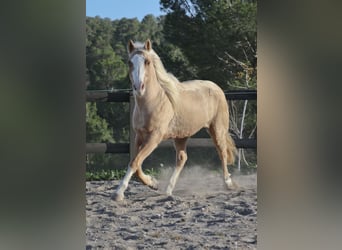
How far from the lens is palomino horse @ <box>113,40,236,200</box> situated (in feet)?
11.0

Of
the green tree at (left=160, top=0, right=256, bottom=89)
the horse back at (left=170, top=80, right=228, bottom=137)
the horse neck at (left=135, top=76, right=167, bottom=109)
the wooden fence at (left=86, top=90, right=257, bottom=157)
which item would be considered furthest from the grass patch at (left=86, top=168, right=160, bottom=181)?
the green tree at (left=160, top=0, right=256, bottom=89)

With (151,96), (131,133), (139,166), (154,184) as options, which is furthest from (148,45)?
(154,184)

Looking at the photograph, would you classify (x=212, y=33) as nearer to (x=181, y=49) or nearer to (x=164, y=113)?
(x=181, y=49)

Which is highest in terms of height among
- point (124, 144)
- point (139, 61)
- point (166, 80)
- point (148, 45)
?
point (148, 45)

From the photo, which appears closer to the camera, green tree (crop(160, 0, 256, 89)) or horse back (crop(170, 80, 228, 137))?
green tree (crop(160, 0, 256, 89))

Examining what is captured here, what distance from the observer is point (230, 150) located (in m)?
3.42

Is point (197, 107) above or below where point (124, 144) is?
above

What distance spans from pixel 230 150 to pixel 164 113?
1.70 feet

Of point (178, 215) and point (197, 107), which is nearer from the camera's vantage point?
point (178, 215)

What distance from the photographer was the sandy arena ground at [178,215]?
130 inches

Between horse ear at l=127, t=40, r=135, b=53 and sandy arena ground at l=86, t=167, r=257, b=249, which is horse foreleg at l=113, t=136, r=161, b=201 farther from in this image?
horse ear at l=127, t=40, r=135, b=53
